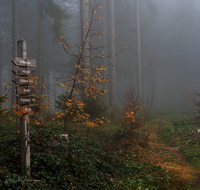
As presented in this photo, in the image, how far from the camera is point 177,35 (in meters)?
39.3

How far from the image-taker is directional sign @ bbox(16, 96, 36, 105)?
144 inches

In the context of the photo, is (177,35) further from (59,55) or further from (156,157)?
(156,157)

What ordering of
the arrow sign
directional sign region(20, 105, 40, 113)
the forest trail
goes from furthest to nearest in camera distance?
the forest trail < directional sign region(20, 105, 40, 113) < the arrow sign

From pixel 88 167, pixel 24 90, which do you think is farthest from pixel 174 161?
pixel 24 90

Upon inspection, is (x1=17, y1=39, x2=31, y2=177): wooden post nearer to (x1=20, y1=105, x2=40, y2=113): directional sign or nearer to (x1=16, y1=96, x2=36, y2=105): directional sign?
(x1=20, y1=105, x2=40, y2=113): directional sign

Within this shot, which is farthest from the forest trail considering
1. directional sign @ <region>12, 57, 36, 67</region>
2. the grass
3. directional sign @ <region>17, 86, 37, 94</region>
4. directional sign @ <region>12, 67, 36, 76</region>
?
directional sign @ <region>12, 57, 36, 67</region>

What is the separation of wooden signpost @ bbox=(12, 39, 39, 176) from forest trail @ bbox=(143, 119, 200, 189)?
180 inches

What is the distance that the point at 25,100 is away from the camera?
147 inches

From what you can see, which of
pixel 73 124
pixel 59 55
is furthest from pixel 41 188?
pixel 59 55

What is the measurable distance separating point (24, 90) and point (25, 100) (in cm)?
24

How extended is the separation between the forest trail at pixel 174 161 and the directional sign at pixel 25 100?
4898 millimetres

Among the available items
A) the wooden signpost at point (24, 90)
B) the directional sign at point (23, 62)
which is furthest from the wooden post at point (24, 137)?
the directional sign at point (23, 62)

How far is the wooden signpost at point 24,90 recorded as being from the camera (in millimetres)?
3654

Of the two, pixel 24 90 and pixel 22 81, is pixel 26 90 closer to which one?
pixel 24 90
